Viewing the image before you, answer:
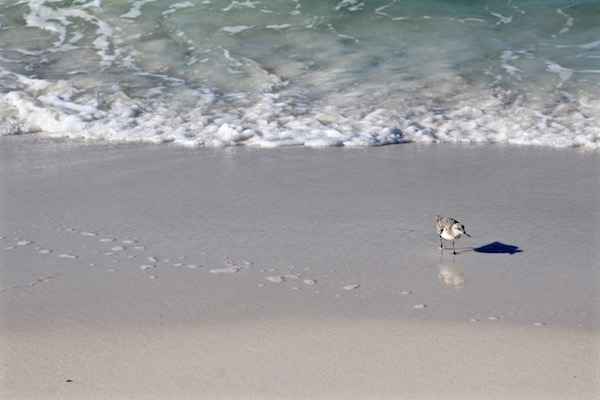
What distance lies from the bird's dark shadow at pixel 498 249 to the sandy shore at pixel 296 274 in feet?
0.06

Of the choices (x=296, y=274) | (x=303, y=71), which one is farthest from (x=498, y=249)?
(x=303, y=71)

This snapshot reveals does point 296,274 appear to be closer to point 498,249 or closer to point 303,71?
point 498,249

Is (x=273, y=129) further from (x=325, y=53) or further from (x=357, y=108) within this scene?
(x=325, y=53)

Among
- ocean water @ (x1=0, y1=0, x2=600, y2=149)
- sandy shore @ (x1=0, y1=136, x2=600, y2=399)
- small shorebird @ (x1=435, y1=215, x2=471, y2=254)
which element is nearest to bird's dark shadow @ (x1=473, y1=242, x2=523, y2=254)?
sandy shore @ (x1=0, y1=136, x2=600, y2=399)

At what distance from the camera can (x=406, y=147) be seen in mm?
7906

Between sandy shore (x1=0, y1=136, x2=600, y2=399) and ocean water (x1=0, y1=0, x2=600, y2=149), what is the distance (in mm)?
646

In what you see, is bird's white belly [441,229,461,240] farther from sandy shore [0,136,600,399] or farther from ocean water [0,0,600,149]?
ocean water [0,0,600,149]

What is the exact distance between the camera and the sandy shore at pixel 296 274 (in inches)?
146

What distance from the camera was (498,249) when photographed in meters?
5.38

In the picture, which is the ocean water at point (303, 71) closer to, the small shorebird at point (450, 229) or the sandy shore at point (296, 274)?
the sandy shore at point (296, 274)

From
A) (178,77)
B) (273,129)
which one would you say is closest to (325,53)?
(178,77)

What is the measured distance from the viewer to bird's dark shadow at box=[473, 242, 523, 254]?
5332mm

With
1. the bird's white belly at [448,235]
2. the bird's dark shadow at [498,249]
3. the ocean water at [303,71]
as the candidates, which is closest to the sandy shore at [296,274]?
the bird's dark shadow at [498,249]

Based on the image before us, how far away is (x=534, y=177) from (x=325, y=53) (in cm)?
448
